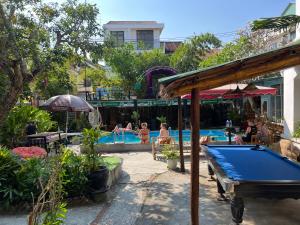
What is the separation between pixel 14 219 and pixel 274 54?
5204mm

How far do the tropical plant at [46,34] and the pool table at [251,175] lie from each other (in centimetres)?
511

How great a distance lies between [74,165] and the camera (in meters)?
6.55

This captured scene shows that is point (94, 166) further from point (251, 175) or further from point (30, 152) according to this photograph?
point (251, 175)

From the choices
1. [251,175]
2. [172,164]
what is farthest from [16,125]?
[251,175]

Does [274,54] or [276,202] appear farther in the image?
[276,202]

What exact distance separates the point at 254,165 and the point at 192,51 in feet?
64.1

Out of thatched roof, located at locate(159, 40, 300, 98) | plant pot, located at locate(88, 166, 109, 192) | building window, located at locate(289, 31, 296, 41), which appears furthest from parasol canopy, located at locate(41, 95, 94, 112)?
building window, located at locate(289, 31, 296, 41)

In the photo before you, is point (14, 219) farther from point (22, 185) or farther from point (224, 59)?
point (224, 59)

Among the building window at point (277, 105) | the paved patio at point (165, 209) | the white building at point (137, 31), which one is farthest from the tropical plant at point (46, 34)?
the white building at point (137, 31)

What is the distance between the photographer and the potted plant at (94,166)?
Answer: 21.3 ft

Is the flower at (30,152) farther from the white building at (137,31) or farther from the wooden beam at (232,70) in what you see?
the white building at (137,31)

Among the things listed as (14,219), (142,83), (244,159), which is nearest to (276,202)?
(244,159)

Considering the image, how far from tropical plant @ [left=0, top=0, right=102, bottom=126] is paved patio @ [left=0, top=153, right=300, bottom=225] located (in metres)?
4.03

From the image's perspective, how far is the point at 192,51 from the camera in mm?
24500
